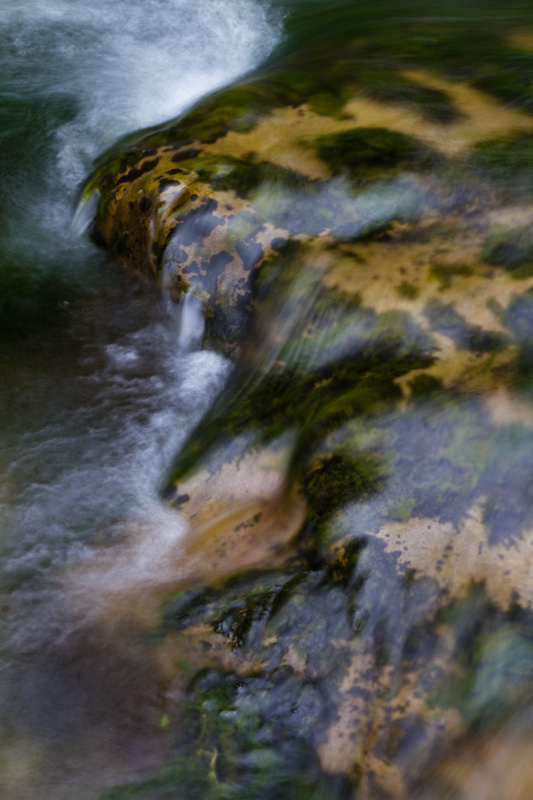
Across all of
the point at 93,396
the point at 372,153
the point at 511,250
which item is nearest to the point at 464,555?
the point at 511,250

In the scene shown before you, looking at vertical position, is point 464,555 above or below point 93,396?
above

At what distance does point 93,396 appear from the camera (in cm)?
425

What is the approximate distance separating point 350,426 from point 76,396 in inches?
70.1

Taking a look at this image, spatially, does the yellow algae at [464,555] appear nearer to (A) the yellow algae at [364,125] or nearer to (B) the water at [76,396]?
(B) the water at [76,396]

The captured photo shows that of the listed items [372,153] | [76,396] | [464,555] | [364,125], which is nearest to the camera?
[464,555]

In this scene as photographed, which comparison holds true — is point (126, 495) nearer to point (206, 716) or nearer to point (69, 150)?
point (206, 716)

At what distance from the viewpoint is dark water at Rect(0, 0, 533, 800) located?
2889 mm

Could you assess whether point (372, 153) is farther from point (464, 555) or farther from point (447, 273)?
point (464, 555)

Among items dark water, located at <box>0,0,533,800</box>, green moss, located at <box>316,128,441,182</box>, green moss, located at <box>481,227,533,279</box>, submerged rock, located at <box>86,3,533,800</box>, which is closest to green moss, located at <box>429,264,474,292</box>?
submerged rock, located at <box>86,3,533,800</box>

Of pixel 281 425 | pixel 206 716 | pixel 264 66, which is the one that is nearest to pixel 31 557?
pixel 206 716

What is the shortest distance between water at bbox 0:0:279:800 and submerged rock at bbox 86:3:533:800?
0.67 ft

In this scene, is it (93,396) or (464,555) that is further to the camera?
(93,396)

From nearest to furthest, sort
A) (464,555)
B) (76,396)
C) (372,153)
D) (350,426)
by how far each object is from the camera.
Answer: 1. (464,555)
2. (350,426)
3. (76,396)
4. (372,153)

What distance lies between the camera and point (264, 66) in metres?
6.96
